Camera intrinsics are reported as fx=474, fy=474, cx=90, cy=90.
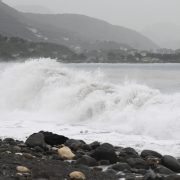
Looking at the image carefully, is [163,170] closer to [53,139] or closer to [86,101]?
[53,139]

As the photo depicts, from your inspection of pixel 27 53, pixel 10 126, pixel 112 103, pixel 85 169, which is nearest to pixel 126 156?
pixel 85 169

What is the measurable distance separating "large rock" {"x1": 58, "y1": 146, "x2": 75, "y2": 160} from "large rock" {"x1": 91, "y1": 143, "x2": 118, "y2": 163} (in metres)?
0.63

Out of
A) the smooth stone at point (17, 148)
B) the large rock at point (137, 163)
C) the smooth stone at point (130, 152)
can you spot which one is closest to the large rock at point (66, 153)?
the smooth stone at point (17, 148)

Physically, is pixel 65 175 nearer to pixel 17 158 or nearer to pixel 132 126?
pixel 17 158

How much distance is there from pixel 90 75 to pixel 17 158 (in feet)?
59.0

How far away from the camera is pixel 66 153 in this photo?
1373cm

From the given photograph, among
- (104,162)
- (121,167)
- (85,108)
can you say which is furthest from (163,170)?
(85,108)

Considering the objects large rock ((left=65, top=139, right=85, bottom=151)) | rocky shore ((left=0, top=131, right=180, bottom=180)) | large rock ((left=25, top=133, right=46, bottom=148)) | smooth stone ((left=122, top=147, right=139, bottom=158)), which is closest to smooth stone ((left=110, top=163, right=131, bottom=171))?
rocky shore ((left=0, top=131, right=180, bottom=180))

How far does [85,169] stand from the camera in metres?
12.1

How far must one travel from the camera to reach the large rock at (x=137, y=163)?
12453 mm

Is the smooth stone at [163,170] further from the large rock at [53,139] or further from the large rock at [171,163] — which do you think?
the large rock at [53,139]

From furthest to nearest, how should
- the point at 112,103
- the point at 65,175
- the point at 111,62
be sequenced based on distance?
the point at 111,62 < the point at 112,103 < the point at 65,175

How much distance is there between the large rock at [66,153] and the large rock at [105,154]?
0.63 meters

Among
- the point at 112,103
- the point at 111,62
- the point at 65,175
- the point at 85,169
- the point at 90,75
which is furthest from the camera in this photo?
the point at 111,62
